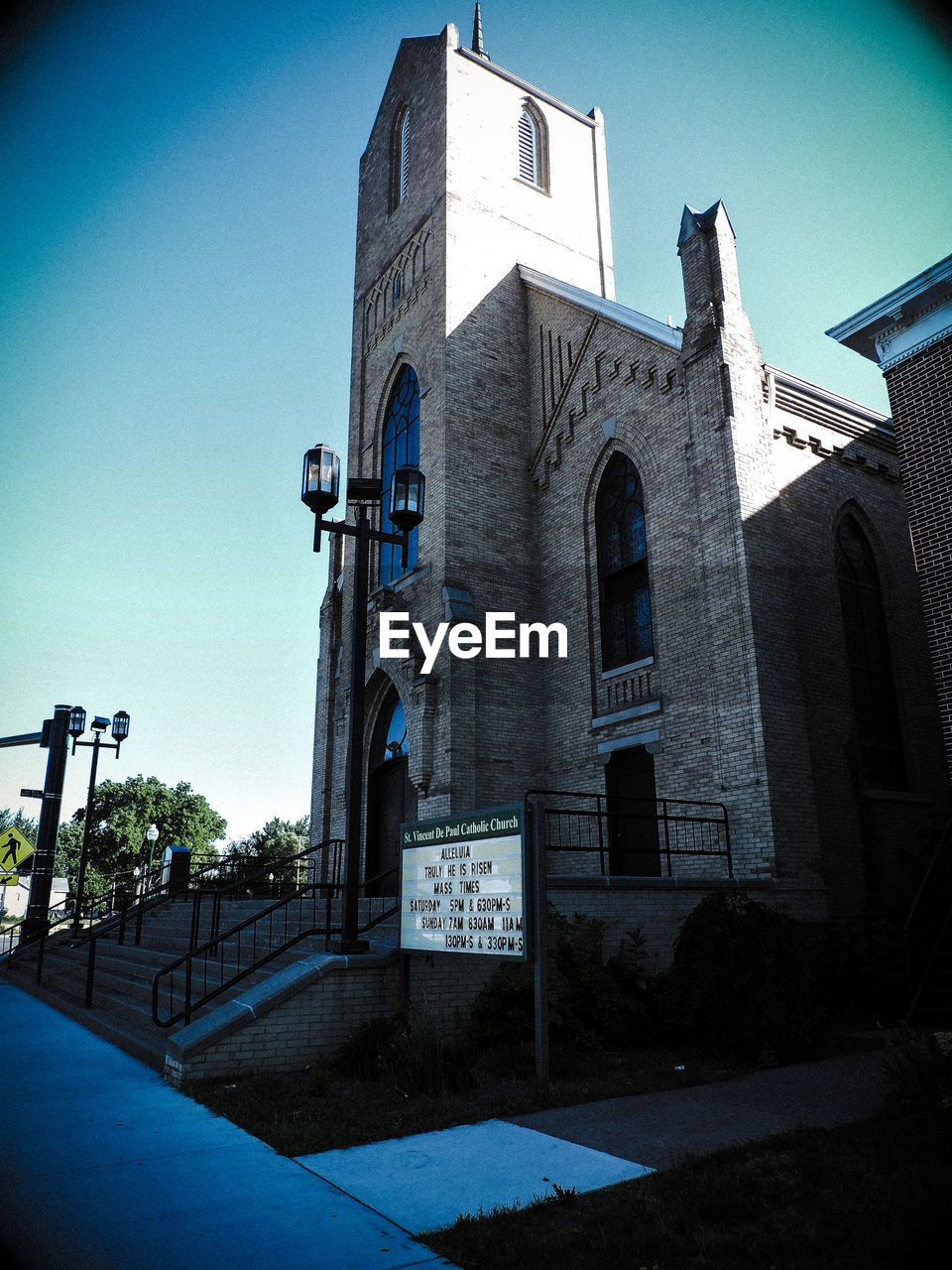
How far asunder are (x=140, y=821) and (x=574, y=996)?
206 feet

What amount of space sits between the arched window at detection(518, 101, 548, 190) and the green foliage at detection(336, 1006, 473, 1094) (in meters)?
20.6

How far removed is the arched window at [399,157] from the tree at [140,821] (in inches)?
2039

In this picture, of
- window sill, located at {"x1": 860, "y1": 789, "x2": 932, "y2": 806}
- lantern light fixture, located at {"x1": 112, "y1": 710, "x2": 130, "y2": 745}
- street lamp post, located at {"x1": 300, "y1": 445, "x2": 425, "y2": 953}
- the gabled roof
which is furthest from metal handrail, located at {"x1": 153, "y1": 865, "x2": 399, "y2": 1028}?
lantern light fixture, located at {"x1": 112, "y1": 710, "x2": 130, "y2": 745}

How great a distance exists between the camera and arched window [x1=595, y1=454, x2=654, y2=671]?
1576cm

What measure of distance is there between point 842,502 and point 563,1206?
13891 mm

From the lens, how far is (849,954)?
11.1m

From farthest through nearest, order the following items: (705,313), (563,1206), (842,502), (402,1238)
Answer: (842,502) < (705,313) < (563,1206) < (402,1238)

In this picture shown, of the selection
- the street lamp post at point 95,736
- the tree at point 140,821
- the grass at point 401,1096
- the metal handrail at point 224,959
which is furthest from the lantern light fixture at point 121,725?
the tree at point 140,821

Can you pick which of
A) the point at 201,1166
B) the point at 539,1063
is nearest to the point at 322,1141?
the point at 201,1166

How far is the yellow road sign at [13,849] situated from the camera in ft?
50.5

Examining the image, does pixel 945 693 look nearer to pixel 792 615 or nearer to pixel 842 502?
pixel 792 615

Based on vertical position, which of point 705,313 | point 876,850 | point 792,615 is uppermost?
point 705,313

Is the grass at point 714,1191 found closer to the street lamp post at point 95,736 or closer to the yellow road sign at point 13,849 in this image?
the yellow road sign at point 13,849

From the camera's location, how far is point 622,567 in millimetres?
16266
